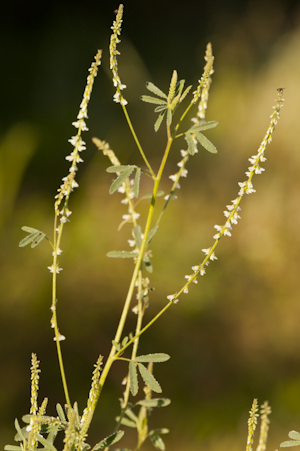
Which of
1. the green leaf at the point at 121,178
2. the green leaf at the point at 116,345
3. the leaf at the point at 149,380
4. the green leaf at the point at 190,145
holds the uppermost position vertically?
the green leaf at the point at 190,145

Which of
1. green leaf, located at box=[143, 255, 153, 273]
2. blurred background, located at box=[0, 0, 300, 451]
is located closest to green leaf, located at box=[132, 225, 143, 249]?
green leaf, located at box=[143, 255, 153, 273]

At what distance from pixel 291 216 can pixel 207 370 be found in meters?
0.71

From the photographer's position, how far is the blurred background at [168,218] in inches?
47.6

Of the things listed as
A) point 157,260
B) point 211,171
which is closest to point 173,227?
point 157,260

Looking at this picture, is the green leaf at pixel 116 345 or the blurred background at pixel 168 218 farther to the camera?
the blurred background at pixel 168 218

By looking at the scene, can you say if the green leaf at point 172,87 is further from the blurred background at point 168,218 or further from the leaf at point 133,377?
the blurred background at point 168,218

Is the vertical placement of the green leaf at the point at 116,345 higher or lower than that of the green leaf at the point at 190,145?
lower

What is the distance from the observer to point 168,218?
1568 millimetres

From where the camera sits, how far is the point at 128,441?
3.77 ft

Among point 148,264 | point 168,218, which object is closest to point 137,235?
point 148,264

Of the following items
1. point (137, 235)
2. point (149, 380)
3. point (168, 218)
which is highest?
point (168, 218)

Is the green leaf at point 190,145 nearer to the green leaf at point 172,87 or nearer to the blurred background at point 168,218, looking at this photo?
the green leaf at point 172,87

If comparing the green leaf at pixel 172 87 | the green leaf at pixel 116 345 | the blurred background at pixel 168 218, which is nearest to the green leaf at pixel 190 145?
the green leaf at pixel 172 87

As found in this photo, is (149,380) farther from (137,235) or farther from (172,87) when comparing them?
(172,87)
